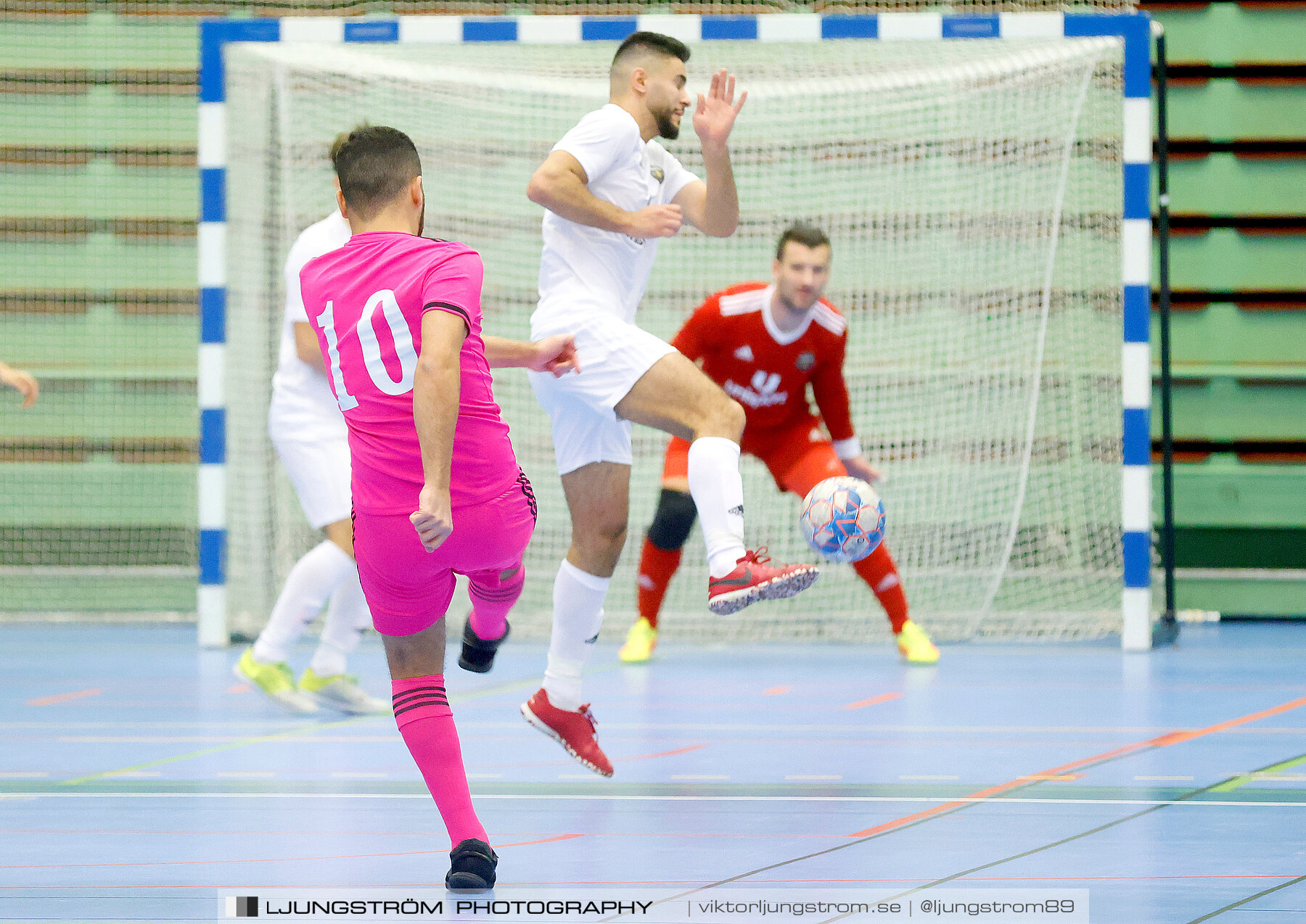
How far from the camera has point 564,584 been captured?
4168mm

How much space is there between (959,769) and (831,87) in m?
4.49

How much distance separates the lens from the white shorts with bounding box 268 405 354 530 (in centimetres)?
544

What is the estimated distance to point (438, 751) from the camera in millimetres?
2969

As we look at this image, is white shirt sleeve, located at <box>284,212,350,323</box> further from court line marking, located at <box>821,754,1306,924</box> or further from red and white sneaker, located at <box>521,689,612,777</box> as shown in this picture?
court line marking, located at <box>821,754,1306,924</box>

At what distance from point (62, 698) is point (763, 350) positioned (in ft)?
10.3

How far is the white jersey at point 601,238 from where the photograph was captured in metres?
4.08

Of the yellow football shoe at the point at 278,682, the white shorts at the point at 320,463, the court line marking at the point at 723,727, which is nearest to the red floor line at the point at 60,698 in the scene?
the court line marking at the point at 723,727

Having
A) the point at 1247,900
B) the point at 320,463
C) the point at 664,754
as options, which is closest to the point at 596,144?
the point at 664,754

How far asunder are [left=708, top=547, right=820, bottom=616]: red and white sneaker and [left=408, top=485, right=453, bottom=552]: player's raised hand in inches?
35.8

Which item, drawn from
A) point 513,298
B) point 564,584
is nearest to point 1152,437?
point 513,298

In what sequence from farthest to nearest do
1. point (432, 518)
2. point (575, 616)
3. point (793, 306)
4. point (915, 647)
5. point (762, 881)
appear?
point (915, 647), point (793, 306), point (575, 616), point (762, 881), point (432, 518)

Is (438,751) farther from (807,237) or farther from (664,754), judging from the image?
(807,237)

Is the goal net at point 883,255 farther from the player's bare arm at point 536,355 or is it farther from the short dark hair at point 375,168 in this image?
the short dark hair at point 375,168

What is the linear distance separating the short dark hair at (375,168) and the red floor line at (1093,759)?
1672mm
